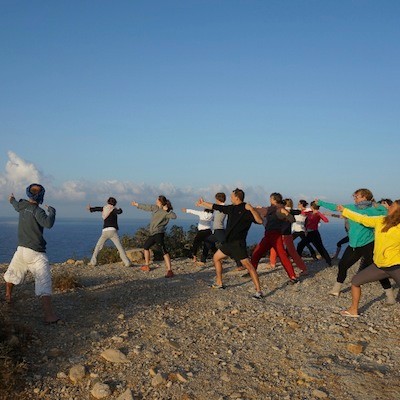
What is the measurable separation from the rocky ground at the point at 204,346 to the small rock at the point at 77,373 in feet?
0.04

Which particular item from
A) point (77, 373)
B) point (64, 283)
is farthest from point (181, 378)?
point (64, 283)

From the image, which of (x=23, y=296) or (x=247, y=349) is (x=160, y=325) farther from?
(x=23, y=296)

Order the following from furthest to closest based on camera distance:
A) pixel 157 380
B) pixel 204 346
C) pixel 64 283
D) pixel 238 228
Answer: pixel 64 283 → pixel 238 228 → pixel 204 346 → pixel 157 380

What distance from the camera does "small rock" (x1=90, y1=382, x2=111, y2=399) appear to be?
4992mm

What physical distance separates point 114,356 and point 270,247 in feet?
19.7

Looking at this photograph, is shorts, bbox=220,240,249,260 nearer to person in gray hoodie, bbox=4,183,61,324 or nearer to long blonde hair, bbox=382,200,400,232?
long blonde hair, bbox=382,200,400,232

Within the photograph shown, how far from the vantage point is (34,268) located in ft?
23.8

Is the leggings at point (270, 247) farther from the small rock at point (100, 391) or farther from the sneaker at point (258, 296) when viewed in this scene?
the small rock at point (100, 391)

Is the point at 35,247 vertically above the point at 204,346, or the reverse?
the point at 35,247

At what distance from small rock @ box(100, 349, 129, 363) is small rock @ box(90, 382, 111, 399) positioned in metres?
0.66

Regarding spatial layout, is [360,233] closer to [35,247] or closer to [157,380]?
[157,380]

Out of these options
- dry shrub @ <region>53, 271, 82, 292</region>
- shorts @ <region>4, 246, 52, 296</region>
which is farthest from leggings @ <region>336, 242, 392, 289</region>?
shorts @ <region>4, 246, 52, 296</region>

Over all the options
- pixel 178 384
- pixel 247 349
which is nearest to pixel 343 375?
pixel 247 349

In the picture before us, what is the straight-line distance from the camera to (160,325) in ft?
23.4
